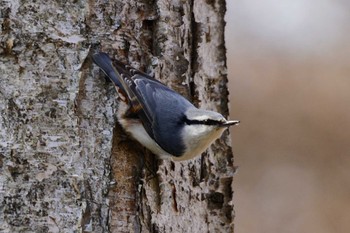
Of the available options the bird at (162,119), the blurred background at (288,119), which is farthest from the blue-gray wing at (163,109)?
the blurred background at (288,119)

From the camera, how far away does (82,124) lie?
214cm

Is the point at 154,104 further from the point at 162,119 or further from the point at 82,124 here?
the point at 82,124

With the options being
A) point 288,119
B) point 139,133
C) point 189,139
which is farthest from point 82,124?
point 288,119

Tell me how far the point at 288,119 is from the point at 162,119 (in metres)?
2.53

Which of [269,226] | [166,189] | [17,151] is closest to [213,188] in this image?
[166,189]

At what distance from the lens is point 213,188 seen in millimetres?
2449

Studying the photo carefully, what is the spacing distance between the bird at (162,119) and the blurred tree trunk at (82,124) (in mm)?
32

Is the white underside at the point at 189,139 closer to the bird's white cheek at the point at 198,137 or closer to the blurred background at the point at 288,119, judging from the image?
the bird's white cheek at the point at 198,137

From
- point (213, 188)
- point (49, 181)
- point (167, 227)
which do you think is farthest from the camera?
point (213, 188)

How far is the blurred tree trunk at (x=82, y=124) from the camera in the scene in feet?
6.79

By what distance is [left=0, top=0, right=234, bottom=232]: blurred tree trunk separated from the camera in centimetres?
207

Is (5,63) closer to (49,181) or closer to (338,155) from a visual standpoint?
(49,181)

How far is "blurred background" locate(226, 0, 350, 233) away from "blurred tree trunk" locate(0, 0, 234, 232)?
2212 mm

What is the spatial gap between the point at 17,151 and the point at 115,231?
27cm
